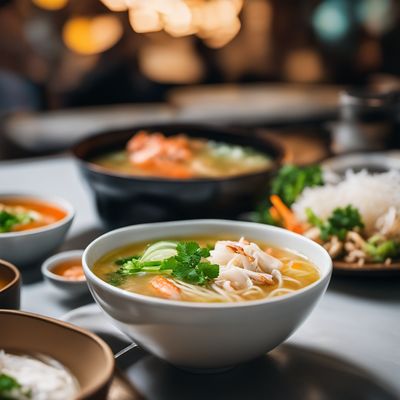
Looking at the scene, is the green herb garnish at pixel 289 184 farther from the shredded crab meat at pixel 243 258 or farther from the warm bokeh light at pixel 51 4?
the warm bokeh light at pixel 51 4

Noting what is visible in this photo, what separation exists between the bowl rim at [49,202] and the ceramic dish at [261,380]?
471 mm

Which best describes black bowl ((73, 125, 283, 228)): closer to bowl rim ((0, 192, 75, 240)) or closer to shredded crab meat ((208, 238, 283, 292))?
bowl rim ((0, 192, 75, 240))

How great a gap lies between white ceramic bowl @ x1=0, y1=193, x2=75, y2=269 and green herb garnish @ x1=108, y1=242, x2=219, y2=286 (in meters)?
0.40

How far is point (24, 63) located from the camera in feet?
20.6

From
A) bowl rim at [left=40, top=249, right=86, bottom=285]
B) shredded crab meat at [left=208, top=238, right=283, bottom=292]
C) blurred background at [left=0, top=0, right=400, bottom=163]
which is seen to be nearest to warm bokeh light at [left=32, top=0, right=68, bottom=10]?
blurred background at [left=0, top=0, right=400, bottom=163]

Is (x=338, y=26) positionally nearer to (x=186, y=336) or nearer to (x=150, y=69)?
(x=150, y=69)

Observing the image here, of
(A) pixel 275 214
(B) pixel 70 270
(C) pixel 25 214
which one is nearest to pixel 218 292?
(B) pixel 70 270

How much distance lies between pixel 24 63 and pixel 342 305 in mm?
5299

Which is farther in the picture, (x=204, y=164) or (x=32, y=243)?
(x=204, y=164)

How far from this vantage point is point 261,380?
4.21 feet

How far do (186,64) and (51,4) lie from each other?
156 cm

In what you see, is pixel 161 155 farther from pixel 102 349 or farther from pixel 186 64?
pixel 186 64

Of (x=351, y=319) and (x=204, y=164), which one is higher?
(x=204, y=164)

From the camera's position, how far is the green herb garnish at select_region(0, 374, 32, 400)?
1.02 m
